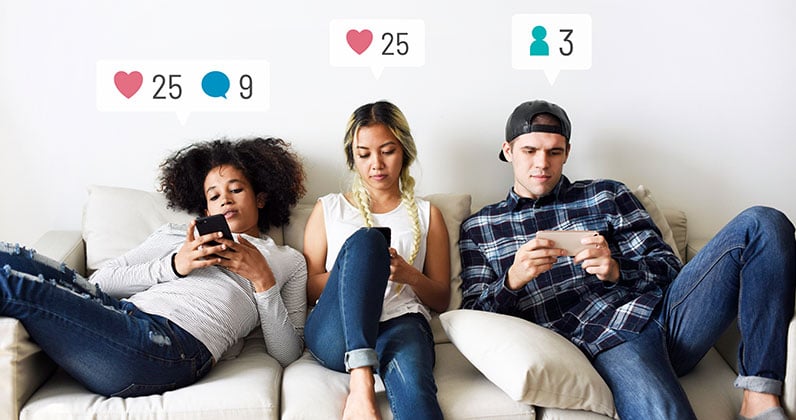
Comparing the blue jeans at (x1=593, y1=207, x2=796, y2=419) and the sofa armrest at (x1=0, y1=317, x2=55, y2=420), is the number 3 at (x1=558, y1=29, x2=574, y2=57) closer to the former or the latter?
the blue jeans at (x1=593, y1=207, x2=796, y2=419)

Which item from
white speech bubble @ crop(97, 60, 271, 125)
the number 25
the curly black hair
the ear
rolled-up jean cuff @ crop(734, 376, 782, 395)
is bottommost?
rolled-up jean cuff @ crop(734, 376, 782, 395)

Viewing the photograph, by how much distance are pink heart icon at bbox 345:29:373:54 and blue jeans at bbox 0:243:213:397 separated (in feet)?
3.76

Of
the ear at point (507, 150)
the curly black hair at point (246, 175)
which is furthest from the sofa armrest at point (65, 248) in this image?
the ear at point (507, 150)

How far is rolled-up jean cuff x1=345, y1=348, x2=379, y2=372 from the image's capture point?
1.99 metres

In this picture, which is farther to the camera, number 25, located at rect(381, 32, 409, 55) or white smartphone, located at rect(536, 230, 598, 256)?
number 25, located at rect(381, 32, 409, 55)

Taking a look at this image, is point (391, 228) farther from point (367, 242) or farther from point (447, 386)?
point (447, 386)

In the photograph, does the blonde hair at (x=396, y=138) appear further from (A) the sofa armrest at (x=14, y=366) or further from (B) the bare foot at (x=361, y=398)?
(A) the sofa armrest at (x=14, y=366)

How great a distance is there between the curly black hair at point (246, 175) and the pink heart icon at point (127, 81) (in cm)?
30

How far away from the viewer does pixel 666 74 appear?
2826 mm

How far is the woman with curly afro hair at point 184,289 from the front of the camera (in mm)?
1938

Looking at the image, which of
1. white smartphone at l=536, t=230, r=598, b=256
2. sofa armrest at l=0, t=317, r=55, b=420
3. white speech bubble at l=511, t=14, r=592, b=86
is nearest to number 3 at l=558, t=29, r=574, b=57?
white speech bubble at l=511, t=14, r=592, b=86

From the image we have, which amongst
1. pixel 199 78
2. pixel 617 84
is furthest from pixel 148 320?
pixel 617 84

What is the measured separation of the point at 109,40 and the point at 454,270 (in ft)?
4.27

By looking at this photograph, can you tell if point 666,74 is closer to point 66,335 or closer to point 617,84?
point 617,84
